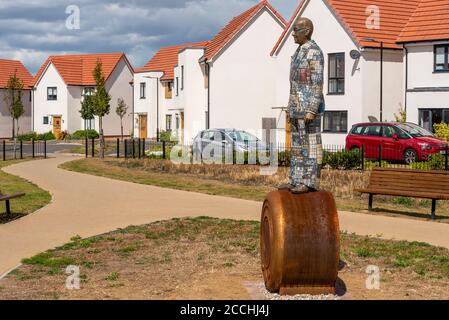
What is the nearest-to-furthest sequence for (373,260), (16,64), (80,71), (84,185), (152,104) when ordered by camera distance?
1. (373,260)
2. (84,185)
3. (152,104)
4. (80,71)
5. (16,64)

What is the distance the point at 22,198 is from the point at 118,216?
4111mm

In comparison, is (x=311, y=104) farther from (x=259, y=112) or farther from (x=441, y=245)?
(x=259, y=112)

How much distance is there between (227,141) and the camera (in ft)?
102

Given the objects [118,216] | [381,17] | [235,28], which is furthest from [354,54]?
[118,216]

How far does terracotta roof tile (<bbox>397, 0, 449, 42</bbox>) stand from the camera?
3512 centimetres

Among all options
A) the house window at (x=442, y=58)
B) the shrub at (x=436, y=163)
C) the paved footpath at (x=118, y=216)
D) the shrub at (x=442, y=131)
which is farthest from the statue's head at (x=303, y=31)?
the house window at (x=442, y=58)

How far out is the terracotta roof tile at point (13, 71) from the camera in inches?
3006

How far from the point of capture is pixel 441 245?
1169cm

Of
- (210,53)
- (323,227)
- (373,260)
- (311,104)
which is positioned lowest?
(373,260)

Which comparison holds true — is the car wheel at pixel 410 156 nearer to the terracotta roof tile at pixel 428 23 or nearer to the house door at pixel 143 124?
the terracotta roof tile at pixel 428 23

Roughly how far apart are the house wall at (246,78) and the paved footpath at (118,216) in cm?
2516

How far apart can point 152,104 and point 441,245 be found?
5512 cm

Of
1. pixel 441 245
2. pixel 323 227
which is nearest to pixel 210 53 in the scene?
pixel 441 245
